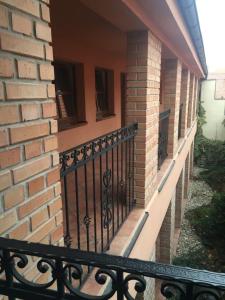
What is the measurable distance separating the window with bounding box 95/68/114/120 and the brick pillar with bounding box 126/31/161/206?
158 inches

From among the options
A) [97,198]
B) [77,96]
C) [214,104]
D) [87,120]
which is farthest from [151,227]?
[214,104]

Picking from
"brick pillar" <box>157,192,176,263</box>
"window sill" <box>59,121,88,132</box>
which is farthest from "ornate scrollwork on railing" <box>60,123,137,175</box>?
"brick pillar" <box>157,192,176,263</box>

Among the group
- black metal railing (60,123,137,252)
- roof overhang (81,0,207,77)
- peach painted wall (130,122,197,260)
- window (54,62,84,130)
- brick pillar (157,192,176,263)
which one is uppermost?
roof overhang (81,0,207,77)

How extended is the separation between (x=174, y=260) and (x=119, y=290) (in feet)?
27.1

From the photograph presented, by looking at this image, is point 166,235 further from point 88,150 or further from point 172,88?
point 88,150

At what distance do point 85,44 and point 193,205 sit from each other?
975 centimetres

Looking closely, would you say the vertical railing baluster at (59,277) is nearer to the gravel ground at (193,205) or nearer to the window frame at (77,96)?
the window frame at (77,96)

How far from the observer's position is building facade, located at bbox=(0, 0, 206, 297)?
1.33m

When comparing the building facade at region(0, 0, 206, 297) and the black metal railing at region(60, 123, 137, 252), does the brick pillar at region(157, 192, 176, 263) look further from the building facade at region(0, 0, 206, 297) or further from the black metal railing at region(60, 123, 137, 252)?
the black metal railing at region(60, 123, 137, 252)

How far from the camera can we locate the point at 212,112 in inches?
756

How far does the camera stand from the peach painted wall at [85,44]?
430cm

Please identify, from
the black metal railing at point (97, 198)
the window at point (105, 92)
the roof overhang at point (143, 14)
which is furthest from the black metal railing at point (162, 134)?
the window at point (105, 92)

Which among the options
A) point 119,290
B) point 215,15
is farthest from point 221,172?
point 215,15

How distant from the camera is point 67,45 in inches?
212
